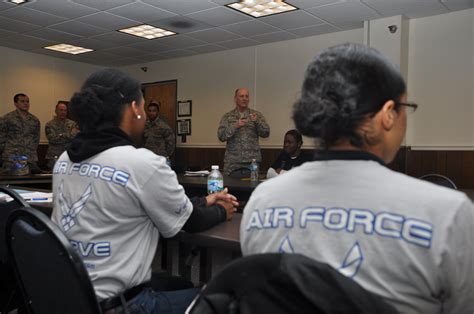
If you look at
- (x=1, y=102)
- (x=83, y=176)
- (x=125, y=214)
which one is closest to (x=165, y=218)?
(x=125, y=214)

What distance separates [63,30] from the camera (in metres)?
6.11

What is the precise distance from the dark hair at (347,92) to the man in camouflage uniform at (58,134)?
21.9 feet

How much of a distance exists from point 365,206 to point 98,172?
843 mm

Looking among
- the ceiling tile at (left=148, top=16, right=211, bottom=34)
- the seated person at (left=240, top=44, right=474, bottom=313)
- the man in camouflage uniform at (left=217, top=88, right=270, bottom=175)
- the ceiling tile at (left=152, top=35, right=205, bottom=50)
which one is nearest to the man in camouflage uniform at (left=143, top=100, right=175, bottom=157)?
the ceiling tile at (left=152, top=35, right=205, bottom=50)

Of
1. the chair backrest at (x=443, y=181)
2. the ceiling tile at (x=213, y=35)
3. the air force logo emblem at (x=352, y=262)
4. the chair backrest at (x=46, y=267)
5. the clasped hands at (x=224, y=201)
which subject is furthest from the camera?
the ceiling tile at (x=213, y=35)

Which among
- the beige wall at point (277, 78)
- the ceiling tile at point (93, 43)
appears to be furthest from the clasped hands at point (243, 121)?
the ceiling tile at point (93, 43)

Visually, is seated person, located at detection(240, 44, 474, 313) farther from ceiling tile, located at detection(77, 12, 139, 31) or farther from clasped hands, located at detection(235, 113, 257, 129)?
ceiling tile, located at detection(77, 12, 139, 31)

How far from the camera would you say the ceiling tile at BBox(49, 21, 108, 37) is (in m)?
5.79

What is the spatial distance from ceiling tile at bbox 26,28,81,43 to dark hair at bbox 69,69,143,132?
5370 mm

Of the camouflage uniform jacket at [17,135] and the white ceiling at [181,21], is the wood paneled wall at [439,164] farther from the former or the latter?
the camouflage uniform jacket at [17,135]

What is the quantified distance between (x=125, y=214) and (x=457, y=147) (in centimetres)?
497

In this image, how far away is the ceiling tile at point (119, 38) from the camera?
20.7 ft

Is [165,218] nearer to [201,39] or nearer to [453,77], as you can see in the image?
[453,77]

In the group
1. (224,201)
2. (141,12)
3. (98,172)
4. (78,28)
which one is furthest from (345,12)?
(98,172)
